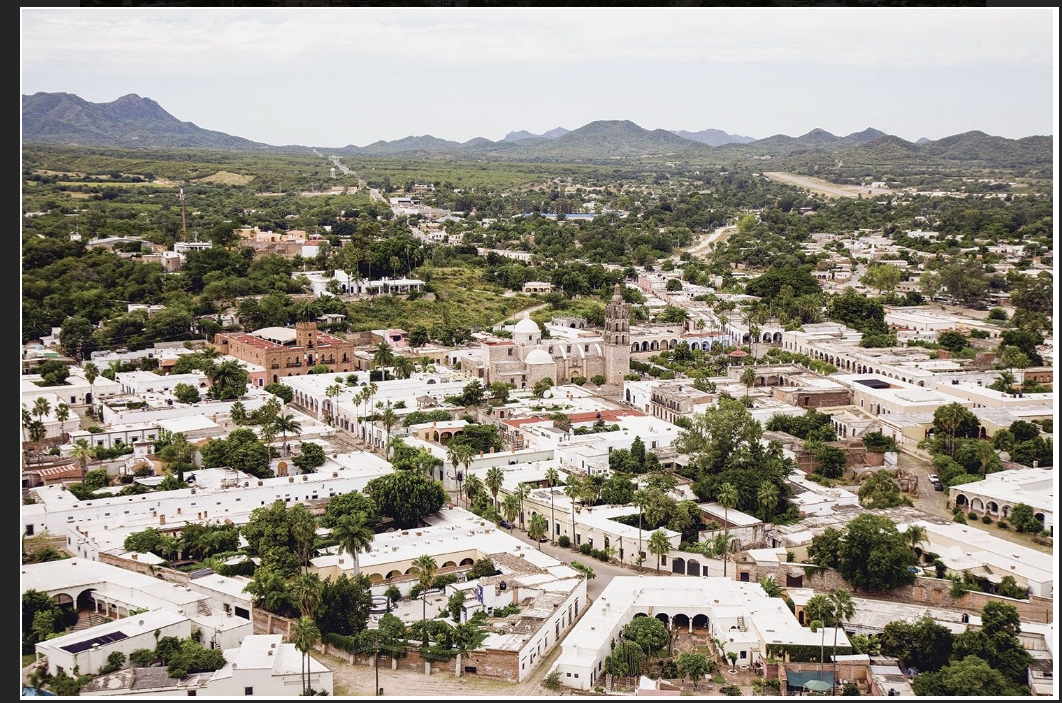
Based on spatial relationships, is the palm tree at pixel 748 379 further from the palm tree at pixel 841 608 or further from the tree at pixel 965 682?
the tree at pixel 965 682

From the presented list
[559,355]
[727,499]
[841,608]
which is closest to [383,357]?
[559,355]

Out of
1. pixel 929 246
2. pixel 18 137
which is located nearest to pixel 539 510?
pixel 18 137

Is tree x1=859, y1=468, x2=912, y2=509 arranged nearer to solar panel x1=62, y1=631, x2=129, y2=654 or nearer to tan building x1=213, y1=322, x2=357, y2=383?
solar panel x1=62, y1=631, x2=129, y2=654

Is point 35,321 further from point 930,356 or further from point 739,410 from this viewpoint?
point 930,356

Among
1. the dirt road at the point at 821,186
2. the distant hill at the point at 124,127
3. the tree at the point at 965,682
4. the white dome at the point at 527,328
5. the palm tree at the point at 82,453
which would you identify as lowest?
the tree at the point at 965,682

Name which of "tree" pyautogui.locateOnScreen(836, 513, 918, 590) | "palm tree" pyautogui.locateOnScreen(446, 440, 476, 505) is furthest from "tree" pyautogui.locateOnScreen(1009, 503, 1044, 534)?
"palm tree" pyautogui.locateOnScreen(446, 440, 476, 505)

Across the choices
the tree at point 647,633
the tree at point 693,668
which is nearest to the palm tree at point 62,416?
the tree at point 647,633
